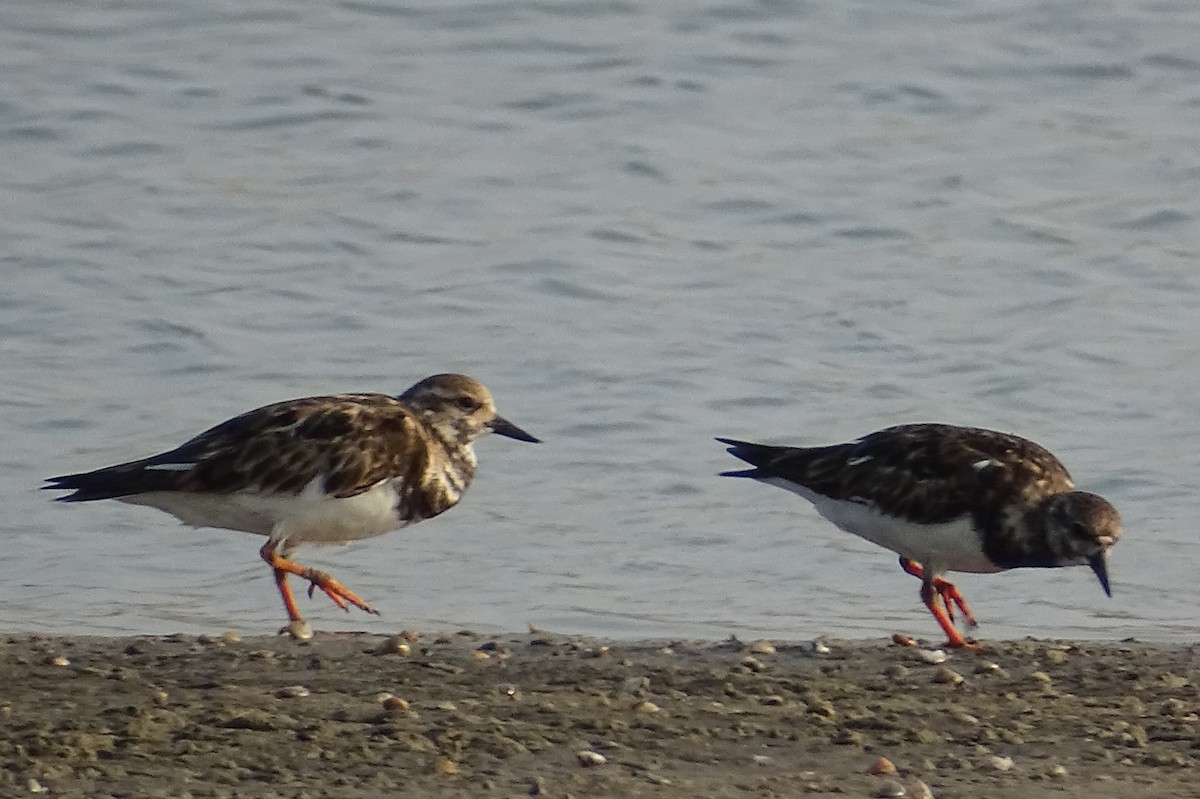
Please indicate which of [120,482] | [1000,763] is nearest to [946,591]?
[1000,763]

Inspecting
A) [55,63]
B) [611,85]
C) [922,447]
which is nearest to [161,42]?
[55,63]

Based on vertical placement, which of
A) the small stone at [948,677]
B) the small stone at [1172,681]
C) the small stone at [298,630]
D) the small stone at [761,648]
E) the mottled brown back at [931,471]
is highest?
the mottled brown back at [931,471]

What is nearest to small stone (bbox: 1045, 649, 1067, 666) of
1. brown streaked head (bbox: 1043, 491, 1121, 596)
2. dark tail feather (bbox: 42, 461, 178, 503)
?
brown streaked head (bbox: 1043, 491, 1121, 596)

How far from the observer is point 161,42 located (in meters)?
12.5

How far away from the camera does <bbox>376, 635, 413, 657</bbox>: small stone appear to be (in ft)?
17.3

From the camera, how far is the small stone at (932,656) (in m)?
5.30

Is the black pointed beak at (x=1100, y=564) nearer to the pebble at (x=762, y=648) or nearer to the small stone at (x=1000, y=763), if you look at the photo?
the pebble at (x=762, y=648)

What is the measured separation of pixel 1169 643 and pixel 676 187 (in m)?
5.11

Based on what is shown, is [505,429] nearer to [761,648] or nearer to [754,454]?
[754,454]

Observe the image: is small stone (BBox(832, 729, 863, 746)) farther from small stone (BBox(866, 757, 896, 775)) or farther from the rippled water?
the rippled water

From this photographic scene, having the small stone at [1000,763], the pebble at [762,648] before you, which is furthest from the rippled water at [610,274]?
the small stone at [1000,763]

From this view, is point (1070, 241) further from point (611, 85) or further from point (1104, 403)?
point (611, 85)

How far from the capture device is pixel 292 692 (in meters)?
4.77

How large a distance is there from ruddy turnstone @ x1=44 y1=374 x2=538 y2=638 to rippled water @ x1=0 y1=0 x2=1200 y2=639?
381mm
